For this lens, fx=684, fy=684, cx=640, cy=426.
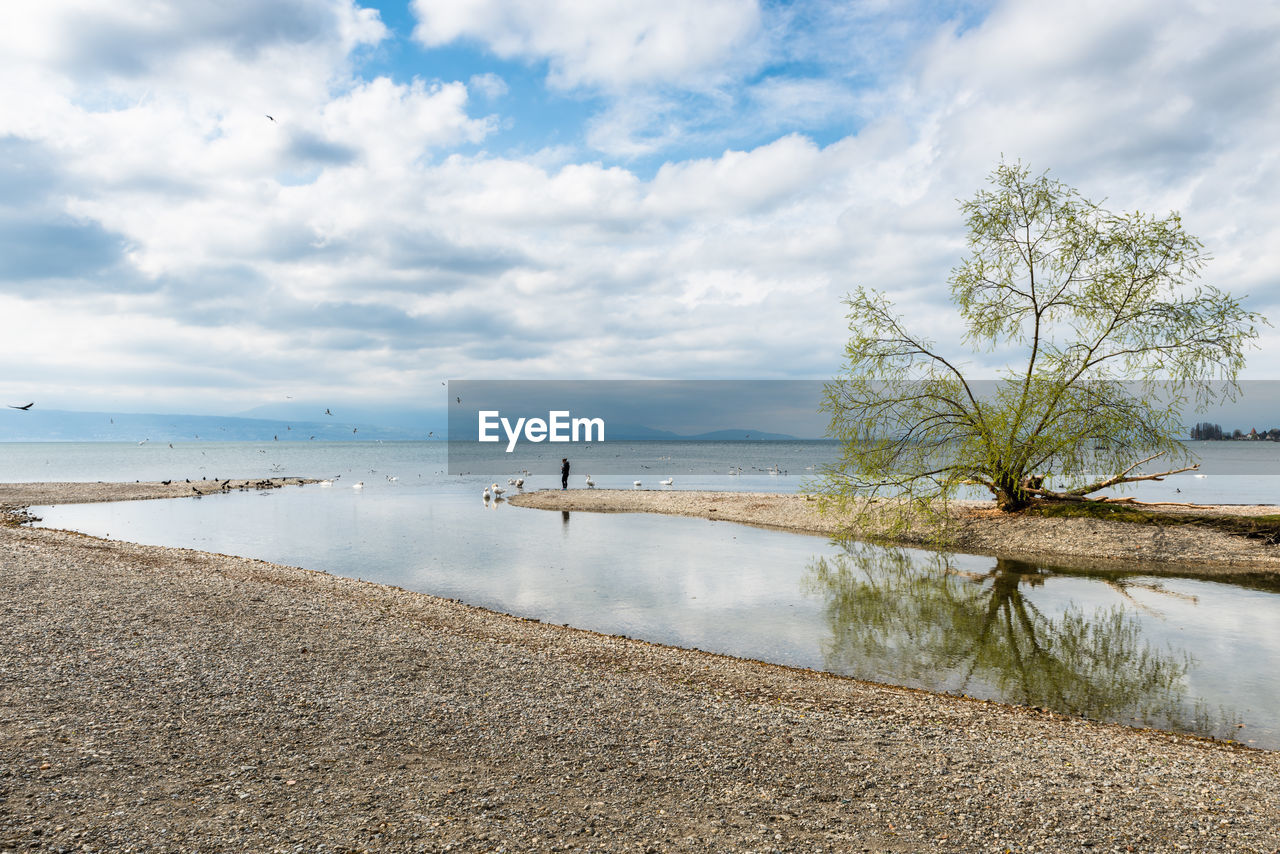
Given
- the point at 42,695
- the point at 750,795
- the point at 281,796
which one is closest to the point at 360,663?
the point at 42,695

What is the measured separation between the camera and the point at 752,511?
37.1m

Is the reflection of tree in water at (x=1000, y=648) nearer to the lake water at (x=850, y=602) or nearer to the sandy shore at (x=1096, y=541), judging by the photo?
the lake water at (x=850, y=602)

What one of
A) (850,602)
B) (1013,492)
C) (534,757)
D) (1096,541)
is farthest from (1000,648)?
(1013,492)

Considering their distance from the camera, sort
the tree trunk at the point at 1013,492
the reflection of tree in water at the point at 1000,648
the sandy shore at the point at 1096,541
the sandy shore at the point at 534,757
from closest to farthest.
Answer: the sandy shore at the point at 534,757, the reflection of tree in water at the point at 1000,648, the sandy shore at the point at 1096,541, the tree trunk at the point at 1013,492

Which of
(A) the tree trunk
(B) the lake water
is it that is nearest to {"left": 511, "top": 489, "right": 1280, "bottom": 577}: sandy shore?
(A) the tree trunk

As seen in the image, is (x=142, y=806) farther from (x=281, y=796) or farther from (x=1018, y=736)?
(x=1018, y=736)

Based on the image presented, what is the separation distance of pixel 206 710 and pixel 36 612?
Answer: 7.68m

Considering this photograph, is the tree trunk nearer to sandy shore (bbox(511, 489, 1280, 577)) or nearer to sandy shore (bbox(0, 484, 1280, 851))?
sandy shore (bbox(511, 489, 1280, 577))

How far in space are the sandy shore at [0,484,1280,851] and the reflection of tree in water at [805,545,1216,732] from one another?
57.8 inches

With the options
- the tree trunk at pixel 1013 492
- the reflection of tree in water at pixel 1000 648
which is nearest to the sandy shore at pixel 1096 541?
the tree trunk at pixel 1013 492

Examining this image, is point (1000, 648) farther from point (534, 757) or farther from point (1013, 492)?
point (1013, 492)

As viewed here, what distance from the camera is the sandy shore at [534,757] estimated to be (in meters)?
6.20

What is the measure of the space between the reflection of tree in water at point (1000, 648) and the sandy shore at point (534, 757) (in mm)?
1469

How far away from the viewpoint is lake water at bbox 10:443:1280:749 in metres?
12.2
